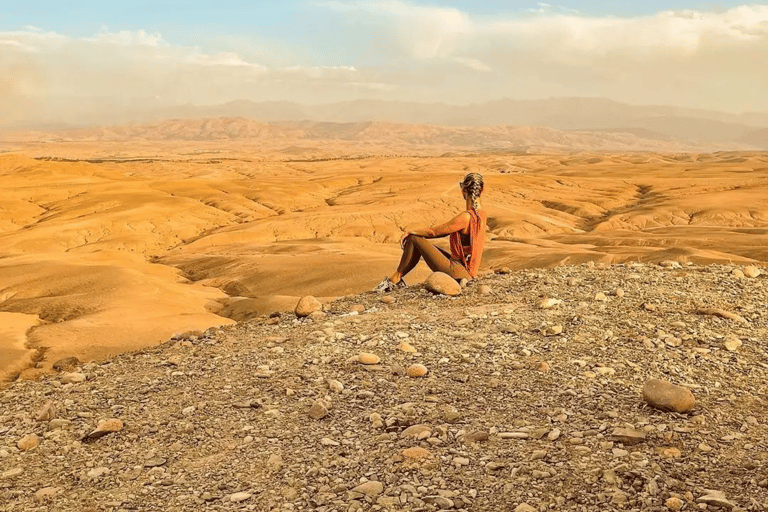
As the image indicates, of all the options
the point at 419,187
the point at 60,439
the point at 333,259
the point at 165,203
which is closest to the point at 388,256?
the point at 333,259

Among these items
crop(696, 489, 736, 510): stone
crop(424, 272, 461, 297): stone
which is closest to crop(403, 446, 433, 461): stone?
crop(696, 489, 736, 510): stone

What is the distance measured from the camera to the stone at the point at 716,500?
15.1ft

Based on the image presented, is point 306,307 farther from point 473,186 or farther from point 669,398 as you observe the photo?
point 669,398

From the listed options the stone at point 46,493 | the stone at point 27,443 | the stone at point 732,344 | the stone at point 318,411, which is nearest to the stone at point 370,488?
the stone at point 318,411

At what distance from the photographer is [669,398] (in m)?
6.14

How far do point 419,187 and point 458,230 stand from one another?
187 ft

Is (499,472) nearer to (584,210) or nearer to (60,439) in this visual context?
(60,439)

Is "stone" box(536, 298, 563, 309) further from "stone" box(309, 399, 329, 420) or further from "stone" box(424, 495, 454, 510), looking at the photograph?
"stone" box(424, 495, 454, 510)

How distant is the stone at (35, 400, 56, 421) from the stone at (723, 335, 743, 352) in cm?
797

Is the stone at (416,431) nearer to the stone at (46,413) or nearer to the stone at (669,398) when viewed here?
the stone at (669,398)

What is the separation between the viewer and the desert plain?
54.4ft

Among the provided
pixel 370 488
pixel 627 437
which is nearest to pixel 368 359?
pixel 370 488

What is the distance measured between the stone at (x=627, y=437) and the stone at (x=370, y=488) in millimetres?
2107

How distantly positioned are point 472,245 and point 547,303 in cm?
202
